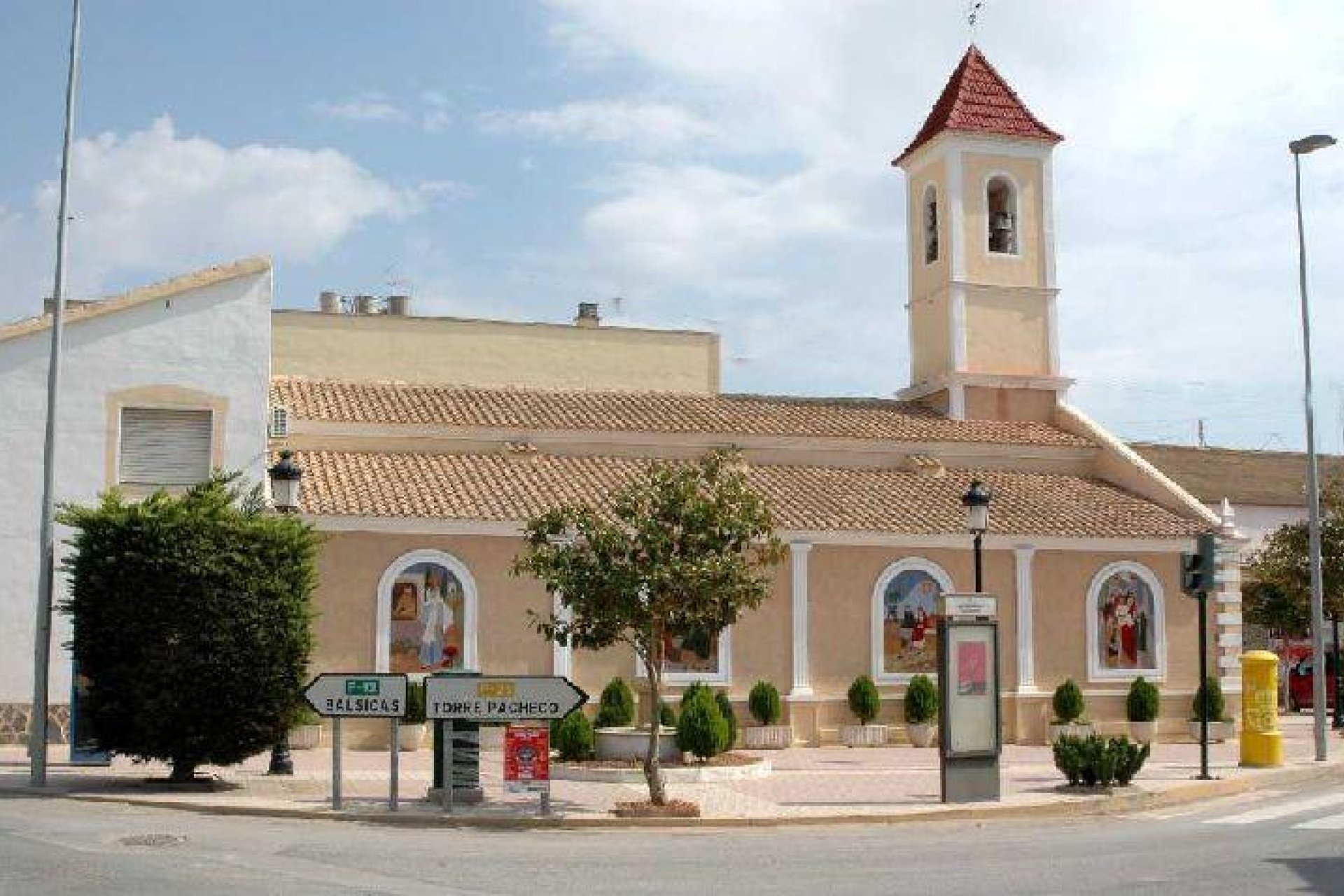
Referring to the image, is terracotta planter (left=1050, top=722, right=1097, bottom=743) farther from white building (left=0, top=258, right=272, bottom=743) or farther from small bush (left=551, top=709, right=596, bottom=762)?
white building (left=0, top=258, right=272, bottom=743)

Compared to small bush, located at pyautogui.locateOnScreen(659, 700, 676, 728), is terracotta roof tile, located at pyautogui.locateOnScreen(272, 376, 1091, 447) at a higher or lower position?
higher

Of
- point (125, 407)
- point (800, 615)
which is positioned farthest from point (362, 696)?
point (800, 615)

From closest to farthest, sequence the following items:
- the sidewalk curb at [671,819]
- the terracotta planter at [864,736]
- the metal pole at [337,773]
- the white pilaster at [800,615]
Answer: the sidewalk curb at [671,819]
the metal pole at [337,773]
the terracotta planter at [864,736]
the white pilaster at [800,615]

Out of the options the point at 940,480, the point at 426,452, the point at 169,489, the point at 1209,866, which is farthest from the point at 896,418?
the point at 1209,866

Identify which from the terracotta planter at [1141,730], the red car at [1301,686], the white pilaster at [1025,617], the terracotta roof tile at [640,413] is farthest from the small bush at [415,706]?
the red car at [1301,686]

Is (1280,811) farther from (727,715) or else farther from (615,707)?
(615,707)

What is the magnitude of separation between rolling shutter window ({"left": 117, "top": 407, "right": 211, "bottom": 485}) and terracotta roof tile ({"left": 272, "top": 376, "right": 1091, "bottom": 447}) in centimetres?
377

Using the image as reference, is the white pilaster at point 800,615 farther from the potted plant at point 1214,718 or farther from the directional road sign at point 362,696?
the directional road sign at point 362,696

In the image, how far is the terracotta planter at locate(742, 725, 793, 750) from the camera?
2753 centimetres

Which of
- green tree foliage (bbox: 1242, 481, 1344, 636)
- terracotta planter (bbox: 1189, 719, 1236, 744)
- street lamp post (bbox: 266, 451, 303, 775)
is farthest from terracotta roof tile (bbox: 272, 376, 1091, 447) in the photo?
street lamp post (bbox: 266, 451, 303, 775)

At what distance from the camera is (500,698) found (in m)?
18.0

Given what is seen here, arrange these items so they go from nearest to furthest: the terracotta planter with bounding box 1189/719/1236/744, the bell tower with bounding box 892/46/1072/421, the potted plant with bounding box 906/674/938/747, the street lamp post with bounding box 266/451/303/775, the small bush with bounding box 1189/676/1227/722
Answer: the street lamp post with bounding box 266/451/303/775
the potted plant with bounding box 906/674/938/747
the terracotta planter with bounding box 1189/719/1236/744
the small bush with bounding box 1189/676/1227/722
the bell tower with bounding box 892/46/1072/421

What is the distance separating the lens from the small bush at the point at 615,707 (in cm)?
2577

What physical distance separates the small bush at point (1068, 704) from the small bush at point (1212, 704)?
2.63 meters
